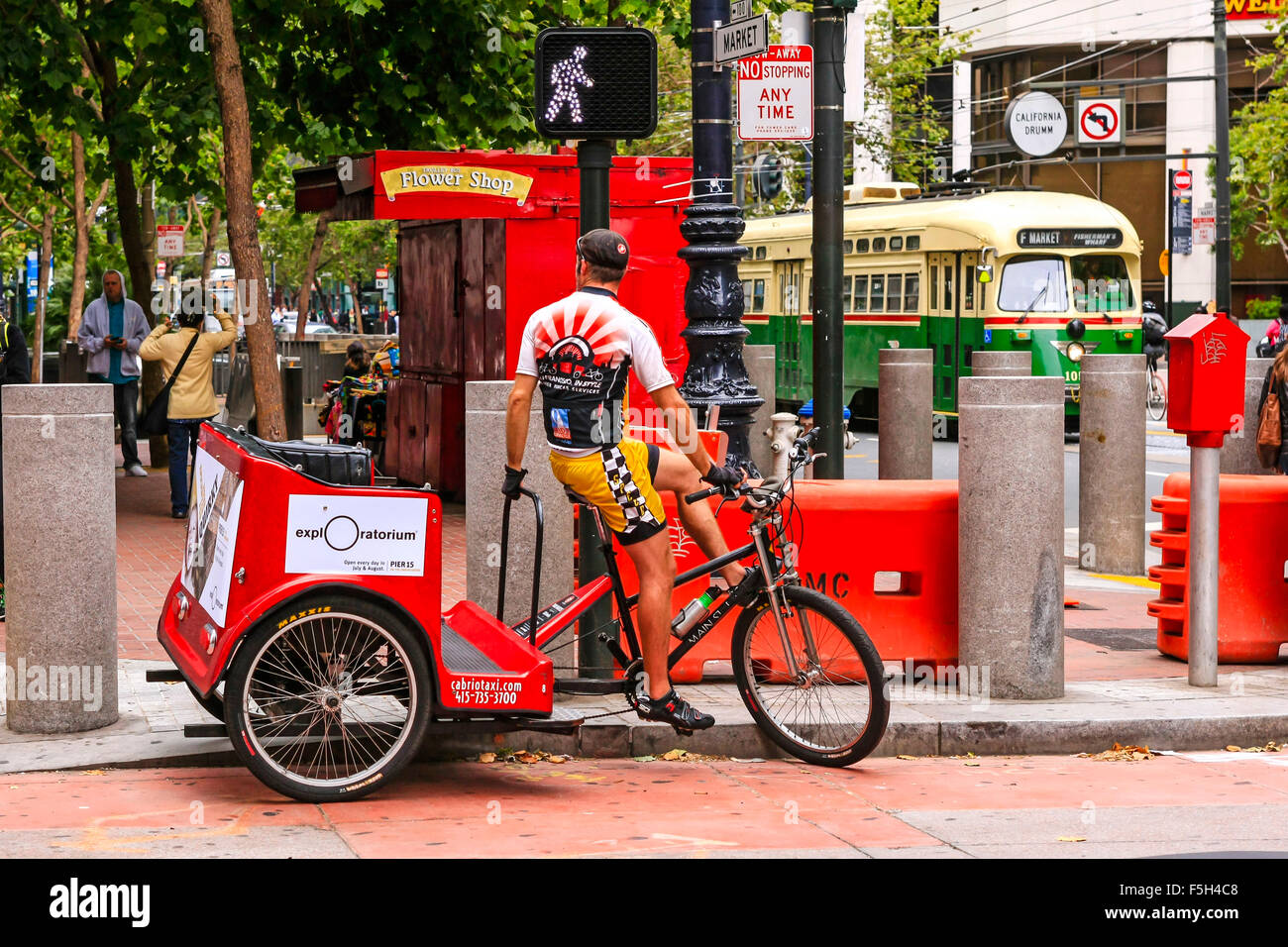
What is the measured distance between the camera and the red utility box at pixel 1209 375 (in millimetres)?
7855

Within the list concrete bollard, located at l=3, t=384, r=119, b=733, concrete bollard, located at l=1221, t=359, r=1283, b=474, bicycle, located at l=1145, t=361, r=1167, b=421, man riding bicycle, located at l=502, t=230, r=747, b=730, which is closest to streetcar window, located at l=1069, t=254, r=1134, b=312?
bicycle, located at l=1145, t=361, r=1167, b=421

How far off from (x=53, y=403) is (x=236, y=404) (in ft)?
52.2

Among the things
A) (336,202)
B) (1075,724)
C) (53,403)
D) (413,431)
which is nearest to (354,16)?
(336,202)

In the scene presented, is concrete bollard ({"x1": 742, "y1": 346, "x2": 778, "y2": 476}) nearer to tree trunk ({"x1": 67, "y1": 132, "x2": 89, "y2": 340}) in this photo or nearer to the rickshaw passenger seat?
the rickshaw passenger seat

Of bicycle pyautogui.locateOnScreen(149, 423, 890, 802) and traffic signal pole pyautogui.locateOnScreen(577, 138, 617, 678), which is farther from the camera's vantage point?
traffic signal pole pyautogui.locateOnScreen(577, 138, 617, 678)

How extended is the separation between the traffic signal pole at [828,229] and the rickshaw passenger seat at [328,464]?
15.3 feet

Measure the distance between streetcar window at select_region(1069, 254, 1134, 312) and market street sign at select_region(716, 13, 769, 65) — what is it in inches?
623

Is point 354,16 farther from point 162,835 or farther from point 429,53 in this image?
point 162,835

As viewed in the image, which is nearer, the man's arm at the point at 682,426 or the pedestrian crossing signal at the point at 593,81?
the man's arm at the point at 682,426

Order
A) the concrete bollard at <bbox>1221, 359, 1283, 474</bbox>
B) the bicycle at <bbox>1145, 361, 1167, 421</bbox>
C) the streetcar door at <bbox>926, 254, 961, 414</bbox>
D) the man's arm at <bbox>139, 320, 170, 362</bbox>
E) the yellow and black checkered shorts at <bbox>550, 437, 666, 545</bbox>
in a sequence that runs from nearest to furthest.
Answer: the yellow and black checkered shorts at <bbox>550, 437, 666, 545</bbox> < the concrete bollard at <bbox>1221, 359, 1283, 474</bbox> < the man's arm at <bbox>139, 320, 170, 362</bbox> < the streetcar door at <bbox>926, 254, 961, 414</bbox> < the bicycle at <bbox>1145, 361, 1167, 421</bbox>

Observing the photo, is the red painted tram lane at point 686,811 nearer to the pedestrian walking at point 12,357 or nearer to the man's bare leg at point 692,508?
the man's bare leg at point 692,508

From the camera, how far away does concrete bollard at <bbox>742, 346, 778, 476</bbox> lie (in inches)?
578

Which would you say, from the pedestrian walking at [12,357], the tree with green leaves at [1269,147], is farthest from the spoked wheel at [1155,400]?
the pedestrian walking at [12,357]

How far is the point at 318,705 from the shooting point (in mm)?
6184
